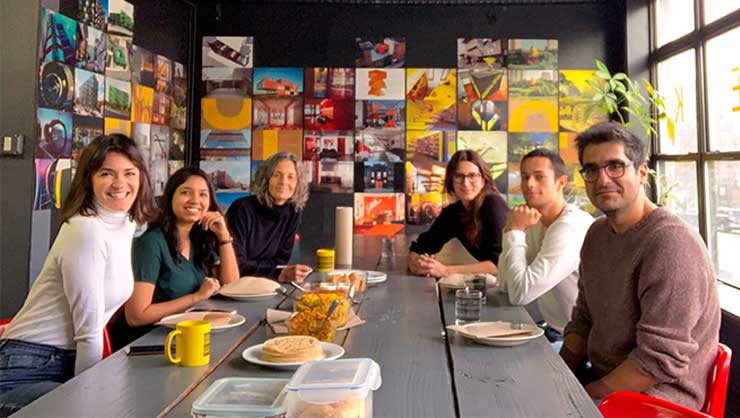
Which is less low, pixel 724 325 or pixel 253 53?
pixel 253 53

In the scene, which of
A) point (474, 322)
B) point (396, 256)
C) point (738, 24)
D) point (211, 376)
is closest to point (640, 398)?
point (474, 322)

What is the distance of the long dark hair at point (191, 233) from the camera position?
87.1 inches

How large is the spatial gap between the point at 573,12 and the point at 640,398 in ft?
13.7

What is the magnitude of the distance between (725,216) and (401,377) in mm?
3182

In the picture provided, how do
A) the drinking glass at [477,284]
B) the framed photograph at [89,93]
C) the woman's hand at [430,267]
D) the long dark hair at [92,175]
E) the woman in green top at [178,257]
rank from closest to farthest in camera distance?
the long dark hair at [92,175]
the woman in green top at [178,257]
the drinking glass at [477,284]
the woman's hand at [430,267]
the framed photograph at [89,93]

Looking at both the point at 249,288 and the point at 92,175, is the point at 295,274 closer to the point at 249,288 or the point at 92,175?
the point at 249,288

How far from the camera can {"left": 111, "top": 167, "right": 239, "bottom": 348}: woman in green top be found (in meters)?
2.01

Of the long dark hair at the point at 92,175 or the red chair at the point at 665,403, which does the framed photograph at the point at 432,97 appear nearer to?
the long dark hair at the point at 92,175

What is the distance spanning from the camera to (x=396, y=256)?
3402 millimetres

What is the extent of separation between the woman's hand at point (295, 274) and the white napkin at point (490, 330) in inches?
38.7

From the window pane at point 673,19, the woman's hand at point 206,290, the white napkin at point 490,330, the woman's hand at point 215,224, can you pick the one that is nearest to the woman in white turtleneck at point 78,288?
the woman's hand at point 206,290

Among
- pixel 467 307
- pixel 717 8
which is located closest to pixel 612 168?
pixel 467 307

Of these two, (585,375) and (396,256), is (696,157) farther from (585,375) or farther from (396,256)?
(585,375)

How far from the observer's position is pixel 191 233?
7.73ft
